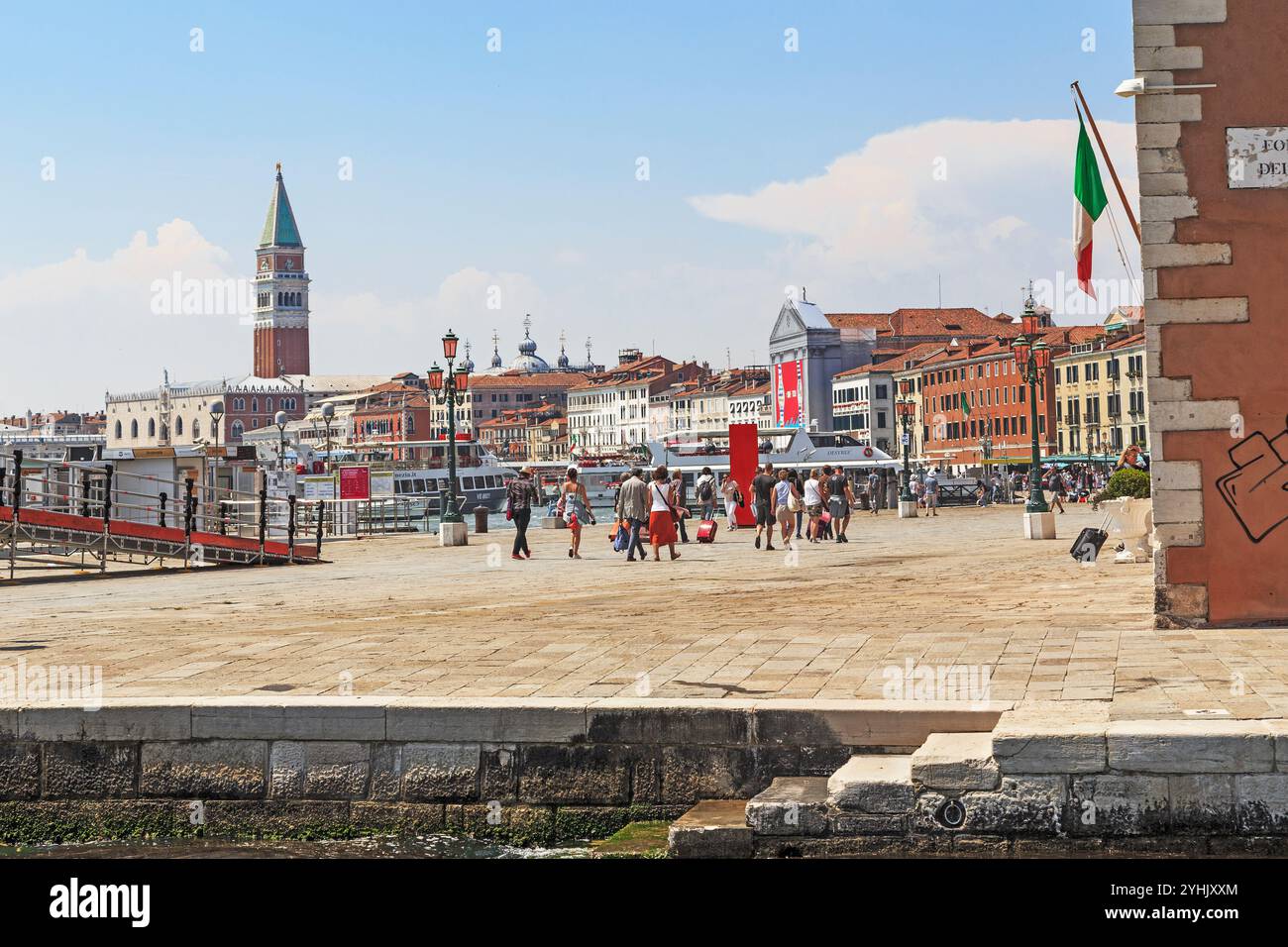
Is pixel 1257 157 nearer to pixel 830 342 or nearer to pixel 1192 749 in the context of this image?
pixel 1192 749

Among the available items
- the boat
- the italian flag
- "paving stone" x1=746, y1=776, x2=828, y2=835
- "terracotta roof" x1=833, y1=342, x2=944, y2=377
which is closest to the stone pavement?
"paving stone" x1=746, y1=776, x2=828, y2=835

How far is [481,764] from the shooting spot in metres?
9.86

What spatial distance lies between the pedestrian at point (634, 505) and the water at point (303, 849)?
15878 millimetres

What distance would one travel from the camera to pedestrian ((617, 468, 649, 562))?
25969 mm

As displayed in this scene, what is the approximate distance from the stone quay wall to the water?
8cm

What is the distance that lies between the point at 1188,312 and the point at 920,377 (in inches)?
4905

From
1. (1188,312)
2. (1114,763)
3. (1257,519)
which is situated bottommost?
(1114,763)

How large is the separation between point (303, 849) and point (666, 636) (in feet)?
13.8

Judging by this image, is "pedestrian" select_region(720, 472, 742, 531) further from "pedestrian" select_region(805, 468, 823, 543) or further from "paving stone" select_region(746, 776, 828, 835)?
"paving stone" select_region(746, 776, 828, 835)

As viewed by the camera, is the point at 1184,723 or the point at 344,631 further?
the point at 344,631

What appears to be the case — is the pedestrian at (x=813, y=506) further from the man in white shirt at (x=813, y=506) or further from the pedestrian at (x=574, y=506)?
the pedestrian at (x=574, y=506)
